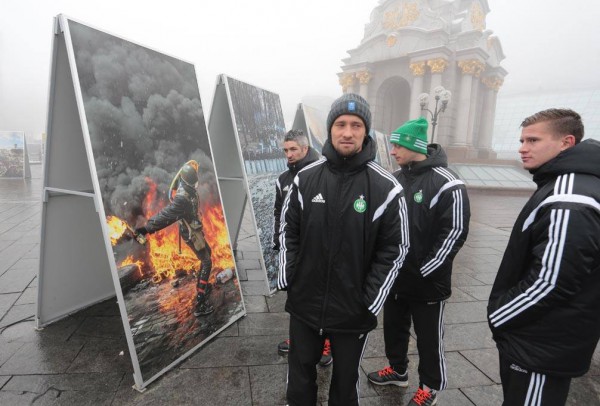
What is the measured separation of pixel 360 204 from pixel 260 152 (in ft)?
10.2

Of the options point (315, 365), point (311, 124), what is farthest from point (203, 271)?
point (311, 124)

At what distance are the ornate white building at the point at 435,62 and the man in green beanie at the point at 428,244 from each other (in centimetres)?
2542

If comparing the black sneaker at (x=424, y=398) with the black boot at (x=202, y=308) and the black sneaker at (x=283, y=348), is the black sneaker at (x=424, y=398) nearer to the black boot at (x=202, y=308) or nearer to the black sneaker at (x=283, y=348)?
the black sneaker at (x=283, y=348)

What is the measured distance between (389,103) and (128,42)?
31.1 meters

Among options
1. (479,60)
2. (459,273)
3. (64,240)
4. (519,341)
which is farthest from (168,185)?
(479,60)

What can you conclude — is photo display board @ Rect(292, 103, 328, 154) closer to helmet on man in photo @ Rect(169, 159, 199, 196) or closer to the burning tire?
helmet on man in photo @ Rect(169, 159, 199, 196)

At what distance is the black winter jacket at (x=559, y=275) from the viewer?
1512 millimetres

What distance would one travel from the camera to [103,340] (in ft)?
10.7

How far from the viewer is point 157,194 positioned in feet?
9.67

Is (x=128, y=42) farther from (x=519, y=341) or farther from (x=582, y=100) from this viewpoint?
(x=582, y=100)

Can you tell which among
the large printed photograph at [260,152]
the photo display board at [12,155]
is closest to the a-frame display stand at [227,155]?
the large printed photograph at [260,152]

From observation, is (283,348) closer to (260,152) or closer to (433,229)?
(433,229)

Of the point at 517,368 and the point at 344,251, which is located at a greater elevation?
the point at 344,251

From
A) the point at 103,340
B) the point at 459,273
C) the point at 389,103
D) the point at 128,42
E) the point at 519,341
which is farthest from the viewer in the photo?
the point at 389,103
